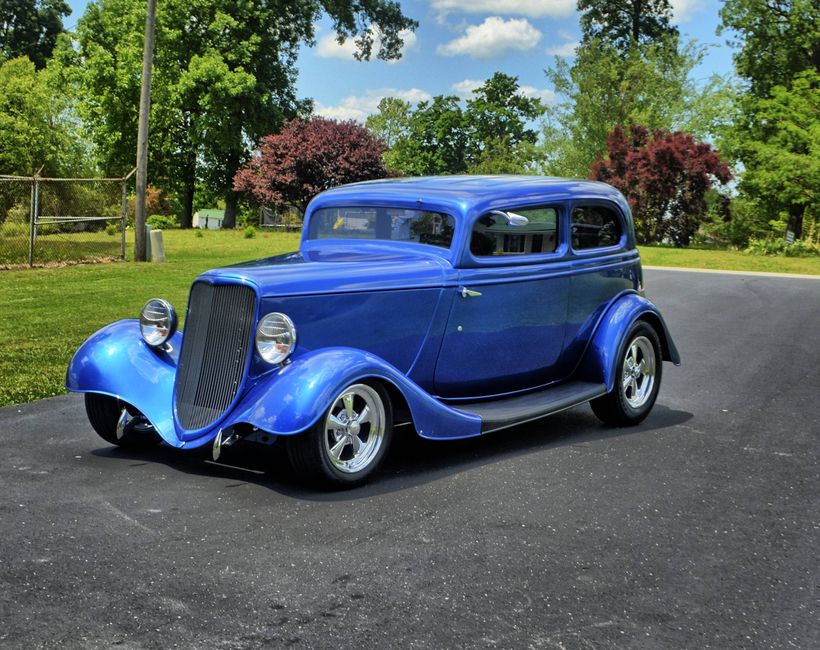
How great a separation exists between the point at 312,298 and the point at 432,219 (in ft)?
4.41

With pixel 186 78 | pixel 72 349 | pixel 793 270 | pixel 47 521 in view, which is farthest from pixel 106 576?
pixel 186 78

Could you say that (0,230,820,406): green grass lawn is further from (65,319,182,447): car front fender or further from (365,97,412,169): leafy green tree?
(365,97,412,169): leafy green tree

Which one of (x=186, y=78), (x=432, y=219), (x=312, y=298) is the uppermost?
(x=186, y=78)

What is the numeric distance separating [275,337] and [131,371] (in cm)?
125

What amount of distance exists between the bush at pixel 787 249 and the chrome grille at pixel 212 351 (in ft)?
104

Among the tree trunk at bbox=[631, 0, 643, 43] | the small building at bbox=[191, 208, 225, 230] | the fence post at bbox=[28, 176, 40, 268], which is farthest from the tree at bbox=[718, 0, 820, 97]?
the small building at bbox=[191, 208, 225, 230]

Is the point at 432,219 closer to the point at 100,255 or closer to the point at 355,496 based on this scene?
the point at 355,496

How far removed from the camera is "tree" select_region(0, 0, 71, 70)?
68438 mm

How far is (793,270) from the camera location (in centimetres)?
2681

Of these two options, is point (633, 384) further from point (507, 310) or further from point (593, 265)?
point (507, 310)

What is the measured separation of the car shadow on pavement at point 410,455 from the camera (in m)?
5.36

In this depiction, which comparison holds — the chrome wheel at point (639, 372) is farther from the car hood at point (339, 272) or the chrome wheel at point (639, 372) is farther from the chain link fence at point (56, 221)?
the chain link fence at point (56, 221)

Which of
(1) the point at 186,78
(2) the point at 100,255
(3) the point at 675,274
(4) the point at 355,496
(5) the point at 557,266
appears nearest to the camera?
(4) the point at 355,496

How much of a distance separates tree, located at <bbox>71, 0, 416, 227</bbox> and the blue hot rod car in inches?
1393
